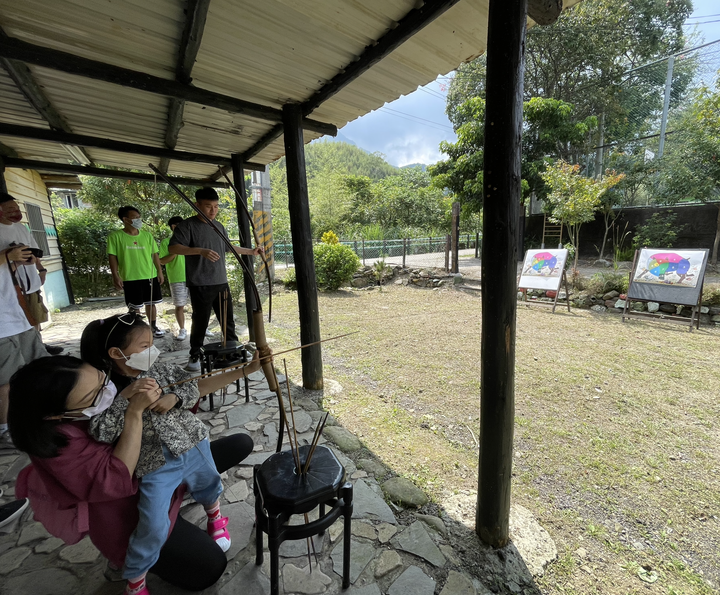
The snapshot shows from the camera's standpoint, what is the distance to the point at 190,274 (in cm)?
316

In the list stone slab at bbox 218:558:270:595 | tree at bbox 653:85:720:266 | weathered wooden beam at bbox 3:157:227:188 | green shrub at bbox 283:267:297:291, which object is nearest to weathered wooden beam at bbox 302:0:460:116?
stone slab at bbox 218:558:270:595

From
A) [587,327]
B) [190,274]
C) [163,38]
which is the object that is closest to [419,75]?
[163,38]

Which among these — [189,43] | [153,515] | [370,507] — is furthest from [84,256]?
[370,507]

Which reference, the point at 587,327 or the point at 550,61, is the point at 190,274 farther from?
the point at 550,61

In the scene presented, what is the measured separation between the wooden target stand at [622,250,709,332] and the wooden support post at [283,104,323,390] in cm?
566

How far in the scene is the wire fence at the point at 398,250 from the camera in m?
13.4

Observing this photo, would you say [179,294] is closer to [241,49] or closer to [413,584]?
[241,49]

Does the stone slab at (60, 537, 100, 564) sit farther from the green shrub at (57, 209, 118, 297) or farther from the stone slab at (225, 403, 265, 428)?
the green shrub at (57, 209, 118, 297)

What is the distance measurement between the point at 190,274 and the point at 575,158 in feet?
59.6

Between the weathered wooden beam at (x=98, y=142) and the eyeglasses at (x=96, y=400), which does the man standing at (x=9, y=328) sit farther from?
the weathered wooden beam at (x=98, y=142)

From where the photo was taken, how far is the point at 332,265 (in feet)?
29.8

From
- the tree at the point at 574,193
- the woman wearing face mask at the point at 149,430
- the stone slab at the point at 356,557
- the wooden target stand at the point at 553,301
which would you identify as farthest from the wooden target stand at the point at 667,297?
the woman wearing face mask at the point at 149,430

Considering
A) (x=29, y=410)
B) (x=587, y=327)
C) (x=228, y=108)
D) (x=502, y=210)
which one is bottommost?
(x=587, y=327)

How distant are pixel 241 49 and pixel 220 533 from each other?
270 cm
